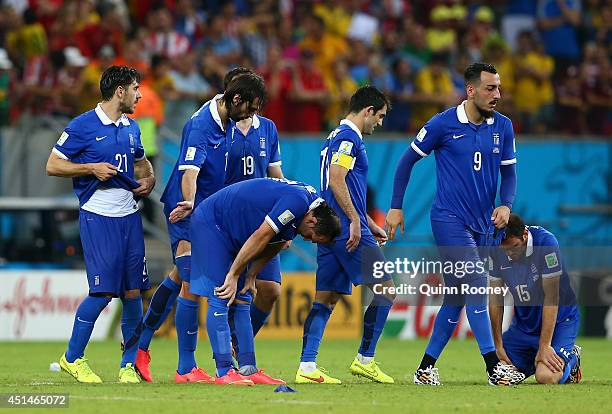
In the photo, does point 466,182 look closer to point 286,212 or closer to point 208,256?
point 286,212

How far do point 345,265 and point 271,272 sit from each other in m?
0.86

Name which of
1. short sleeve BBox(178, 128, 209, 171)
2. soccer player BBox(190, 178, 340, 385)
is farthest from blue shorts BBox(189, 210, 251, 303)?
short sleeve BBox(178, 128, 209, 171)

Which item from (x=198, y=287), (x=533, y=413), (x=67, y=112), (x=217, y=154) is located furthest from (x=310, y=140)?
(x=533, y=413)

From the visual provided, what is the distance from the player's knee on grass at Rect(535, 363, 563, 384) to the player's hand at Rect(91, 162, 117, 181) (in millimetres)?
4096

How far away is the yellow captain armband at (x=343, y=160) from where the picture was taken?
11.1m

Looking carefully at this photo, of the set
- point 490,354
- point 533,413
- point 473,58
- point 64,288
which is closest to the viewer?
point 533,413

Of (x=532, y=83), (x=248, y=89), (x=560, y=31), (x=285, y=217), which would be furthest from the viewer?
(x=560, y=31)

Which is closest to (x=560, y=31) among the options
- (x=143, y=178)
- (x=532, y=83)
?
(x=532, y=83)

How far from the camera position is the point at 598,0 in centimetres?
2336

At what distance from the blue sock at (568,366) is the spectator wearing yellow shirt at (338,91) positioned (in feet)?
26.8

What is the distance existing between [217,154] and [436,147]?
1931 mm

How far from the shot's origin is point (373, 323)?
11461 mm

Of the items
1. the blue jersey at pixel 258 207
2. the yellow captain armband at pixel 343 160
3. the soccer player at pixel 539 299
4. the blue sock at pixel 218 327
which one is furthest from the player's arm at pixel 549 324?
the blue sock at pixel 218 327

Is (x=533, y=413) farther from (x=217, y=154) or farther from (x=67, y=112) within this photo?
(x=67, y=112)
